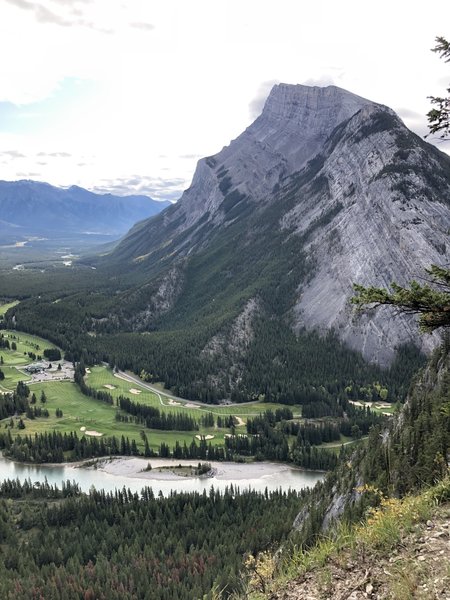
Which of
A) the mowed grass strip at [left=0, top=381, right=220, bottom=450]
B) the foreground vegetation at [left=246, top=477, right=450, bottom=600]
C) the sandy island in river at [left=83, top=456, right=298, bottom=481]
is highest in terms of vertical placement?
the foreground vegetation at [left=246, top=477, right=450, bottom=600]

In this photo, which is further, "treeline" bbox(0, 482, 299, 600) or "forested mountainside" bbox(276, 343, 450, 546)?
"treeline" bbox(0, 482, 299, 600)

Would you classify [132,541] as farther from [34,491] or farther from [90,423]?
[90,423]

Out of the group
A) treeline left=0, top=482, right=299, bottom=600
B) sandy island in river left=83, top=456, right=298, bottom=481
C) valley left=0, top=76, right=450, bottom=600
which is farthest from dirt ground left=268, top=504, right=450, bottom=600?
sandy island in river left=83, top=456, right=298, bottom=481

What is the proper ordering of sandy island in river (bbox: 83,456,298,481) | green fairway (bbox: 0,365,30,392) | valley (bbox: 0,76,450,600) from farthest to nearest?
green fairway (bbox: 0,365,30,392)
sandy island in river (bbox: 83,456,298,481)
valley (bbox: 0,76,450,600)

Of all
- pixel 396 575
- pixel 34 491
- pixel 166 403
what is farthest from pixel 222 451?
pixel 396 575

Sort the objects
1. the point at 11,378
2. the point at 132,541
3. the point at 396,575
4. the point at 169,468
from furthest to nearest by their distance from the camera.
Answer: the point at 11,378, the point at 169,468, the point at 132,541, the point at 396,575

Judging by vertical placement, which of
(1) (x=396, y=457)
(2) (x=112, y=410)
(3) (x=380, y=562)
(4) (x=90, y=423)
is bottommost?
(4) (x=90, y=423)

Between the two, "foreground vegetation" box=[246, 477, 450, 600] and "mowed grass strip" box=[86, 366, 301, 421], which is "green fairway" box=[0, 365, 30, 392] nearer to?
"mowed grass strip" box=[86, 366, 301, 421]
